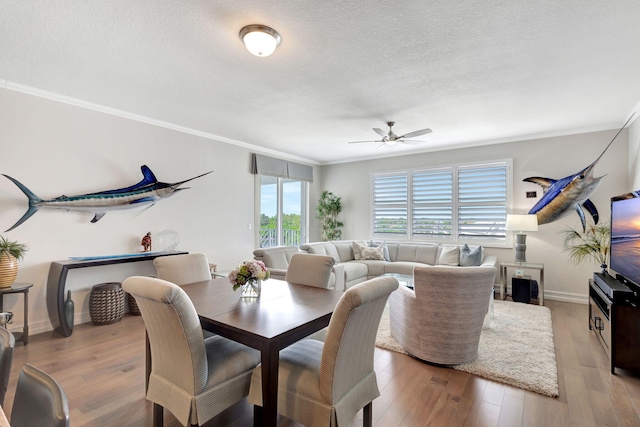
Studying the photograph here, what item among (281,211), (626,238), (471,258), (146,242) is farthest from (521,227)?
(146,242)

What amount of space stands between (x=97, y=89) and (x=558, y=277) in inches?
263

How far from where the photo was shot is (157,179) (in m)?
4.48

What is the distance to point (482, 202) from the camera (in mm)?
5590

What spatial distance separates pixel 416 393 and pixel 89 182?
4.18 m

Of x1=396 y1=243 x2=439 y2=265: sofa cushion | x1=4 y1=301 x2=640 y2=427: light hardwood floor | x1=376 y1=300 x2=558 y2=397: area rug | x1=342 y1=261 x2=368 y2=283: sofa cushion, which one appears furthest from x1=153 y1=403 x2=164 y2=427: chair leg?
x1=396 y1=243 x2=439 y2=265: sofa cushion

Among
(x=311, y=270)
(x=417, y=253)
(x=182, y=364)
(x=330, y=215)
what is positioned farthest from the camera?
(x=330, y=215)

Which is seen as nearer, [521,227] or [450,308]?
[450,308]

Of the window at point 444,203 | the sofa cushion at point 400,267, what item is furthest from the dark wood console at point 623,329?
the window at point 444,203

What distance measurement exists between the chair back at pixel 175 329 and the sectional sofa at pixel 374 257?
8.37 ft

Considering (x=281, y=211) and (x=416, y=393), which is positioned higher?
(x=281, y=211)

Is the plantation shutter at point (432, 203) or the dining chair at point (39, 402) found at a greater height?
the plantation shutter at point (432, 203)

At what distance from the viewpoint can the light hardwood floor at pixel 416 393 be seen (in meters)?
2.06

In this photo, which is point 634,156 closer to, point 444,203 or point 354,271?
point 444,203

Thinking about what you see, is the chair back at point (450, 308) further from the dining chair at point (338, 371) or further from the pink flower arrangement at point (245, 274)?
the pink flower arrangement at point (245, 274)
